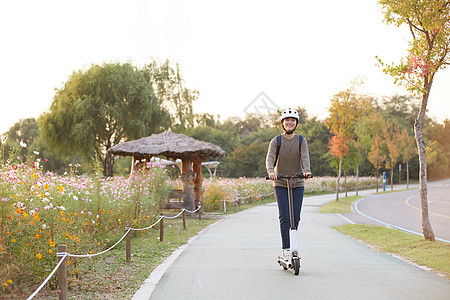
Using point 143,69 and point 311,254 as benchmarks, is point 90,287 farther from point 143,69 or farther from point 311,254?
point 143,69

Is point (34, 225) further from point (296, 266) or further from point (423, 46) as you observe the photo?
point (423, 46)

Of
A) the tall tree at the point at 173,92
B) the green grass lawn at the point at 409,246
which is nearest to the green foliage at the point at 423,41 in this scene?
Result: the green grass lawn at the point at 409,246

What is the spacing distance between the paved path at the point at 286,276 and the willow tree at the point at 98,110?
25.5 meters

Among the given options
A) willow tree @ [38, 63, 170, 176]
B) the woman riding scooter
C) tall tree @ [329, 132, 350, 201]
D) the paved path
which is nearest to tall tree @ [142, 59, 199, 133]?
willow tree @ [38, 63, 170, 176]

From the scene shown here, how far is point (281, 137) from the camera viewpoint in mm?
7547

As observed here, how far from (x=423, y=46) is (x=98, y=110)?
1107 inches

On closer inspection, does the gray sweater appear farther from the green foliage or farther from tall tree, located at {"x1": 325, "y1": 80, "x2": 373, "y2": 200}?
tall tree, located at {"x1": 325, "y1": 80, "x2": 373, "y2": 200}

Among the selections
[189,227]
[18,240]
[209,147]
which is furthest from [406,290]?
[209,147]

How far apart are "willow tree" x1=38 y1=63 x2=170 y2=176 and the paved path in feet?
83.7

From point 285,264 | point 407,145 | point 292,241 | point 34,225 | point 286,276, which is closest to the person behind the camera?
point 34,225

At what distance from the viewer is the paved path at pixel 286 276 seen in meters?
5.95

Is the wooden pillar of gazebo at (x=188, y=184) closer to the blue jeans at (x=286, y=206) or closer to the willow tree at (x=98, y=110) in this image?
the blue jeans at (x=286, y=206)

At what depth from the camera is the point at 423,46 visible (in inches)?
421

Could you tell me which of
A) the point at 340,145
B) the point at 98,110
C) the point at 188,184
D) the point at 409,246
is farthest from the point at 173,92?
the point at 409,246
